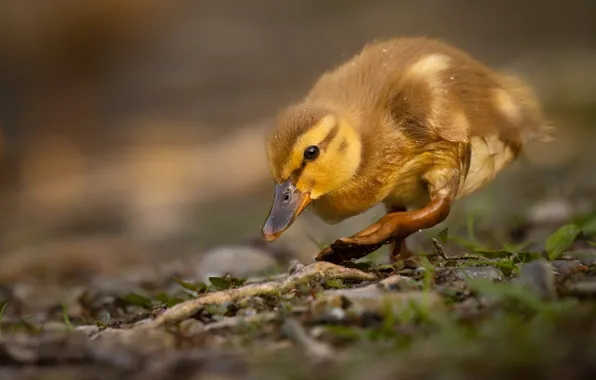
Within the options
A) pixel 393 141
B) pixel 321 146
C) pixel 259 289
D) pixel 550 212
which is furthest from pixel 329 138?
pixel 550 212

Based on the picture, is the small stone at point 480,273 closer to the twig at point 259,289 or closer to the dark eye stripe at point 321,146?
the twig at point 259,289

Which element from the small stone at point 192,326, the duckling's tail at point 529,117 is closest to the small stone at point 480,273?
the small stone at point 192,326

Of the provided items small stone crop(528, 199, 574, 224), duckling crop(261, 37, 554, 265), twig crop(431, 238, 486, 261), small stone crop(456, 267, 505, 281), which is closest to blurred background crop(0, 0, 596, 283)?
small stone crop(528, 199, 574, 224)

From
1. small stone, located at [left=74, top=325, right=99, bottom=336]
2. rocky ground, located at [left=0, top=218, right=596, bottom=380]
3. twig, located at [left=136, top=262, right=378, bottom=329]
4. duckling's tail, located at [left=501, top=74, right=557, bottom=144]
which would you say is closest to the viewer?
rocky ground, located at [left=0, top=218, right=596, bottom=380]

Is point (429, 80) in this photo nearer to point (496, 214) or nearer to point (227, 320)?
point (227, 320)

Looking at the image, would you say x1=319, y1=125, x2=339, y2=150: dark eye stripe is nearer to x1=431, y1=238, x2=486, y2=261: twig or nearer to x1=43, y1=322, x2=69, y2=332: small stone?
x1=431, y1=238, x2=486, y2=261: twig

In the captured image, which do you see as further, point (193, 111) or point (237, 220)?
point (193, 111)

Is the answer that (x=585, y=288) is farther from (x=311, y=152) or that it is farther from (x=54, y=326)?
(x=54, y=326)
